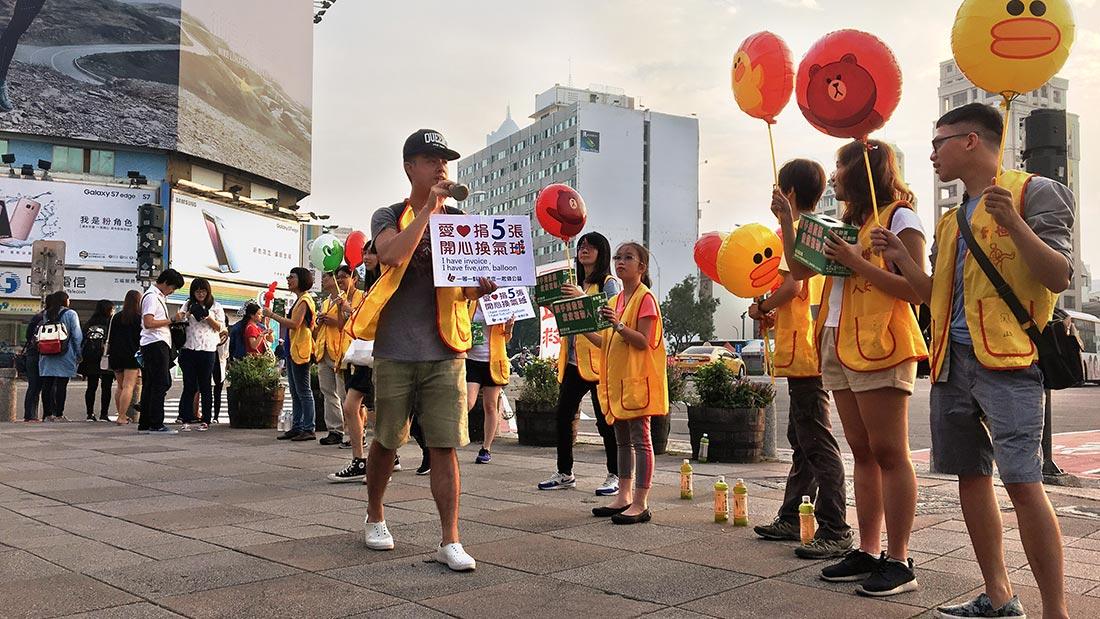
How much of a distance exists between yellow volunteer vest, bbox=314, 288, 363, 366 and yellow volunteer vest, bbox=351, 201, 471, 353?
4113mm

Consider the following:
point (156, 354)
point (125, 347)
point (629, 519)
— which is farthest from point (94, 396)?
point (629, 519)

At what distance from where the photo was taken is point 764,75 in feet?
16.9

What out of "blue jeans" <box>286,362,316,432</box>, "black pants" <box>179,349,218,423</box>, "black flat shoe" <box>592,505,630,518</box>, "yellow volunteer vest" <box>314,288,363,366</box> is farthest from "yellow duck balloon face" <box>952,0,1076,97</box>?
"black pants" <box>179,349,218,423</box>

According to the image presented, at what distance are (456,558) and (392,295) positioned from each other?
4.22 feet

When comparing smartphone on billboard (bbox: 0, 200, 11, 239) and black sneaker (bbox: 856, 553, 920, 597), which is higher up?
smartphone on billboard (bbox: 0, 200, 11, 239)

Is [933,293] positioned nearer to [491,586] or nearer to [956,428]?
[956,428]

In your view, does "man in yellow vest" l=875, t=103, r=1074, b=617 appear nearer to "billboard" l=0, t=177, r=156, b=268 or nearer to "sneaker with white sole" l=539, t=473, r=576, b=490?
"sneaker with white sole" l=539, t=473, r=576, b=490

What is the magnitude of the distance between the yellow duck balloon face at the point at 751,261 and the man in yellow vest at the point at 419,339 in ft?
6.08

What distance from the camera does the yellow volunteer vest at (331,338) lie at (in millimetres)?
8875

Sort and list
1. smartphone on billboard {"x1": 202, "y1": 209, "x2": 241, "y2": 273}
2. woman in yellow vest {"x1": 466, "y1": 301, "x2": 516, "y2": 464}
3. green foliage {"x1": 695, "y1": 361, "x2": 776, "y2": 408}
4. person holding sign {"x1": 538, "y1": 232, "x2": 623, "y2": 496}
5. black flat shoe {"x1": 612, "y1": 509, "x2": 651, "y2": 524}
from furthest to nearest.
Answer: smartphone on billboard {"x1": 202, "y1": 209, "x2": 241, "y2": 273} < green foliage {"x1": 695, "y1": 361, "x2": 776, "y2": 408} < woman in yellow vest {"x1": 466, "y1": 301, "x2": 516, "y2": 464} < person holding sign {"x1": 538, "y1": 232, "x2": 623, "y2": 496} < black flat shoe {"x1": 612, "y1": 509, "x2": 651, "y2": 524}

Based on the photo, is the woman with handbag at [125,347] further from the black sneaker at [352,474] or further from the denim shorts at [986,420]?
the denim shorts at [986,420]

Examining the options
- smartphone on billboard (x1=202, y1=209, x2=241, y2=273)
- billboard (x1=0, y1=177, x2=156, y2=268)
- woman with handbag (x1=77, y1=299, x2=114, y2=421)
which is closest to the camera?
woman with handbag (x1=77, y1=299, x2=114, y2=421)

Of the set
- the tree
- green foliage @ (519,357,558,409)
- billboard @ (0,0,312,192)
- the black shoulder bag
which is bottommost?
green foliage @ (519,357,558,409)

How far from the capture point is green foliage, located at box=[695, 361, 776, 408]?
8812 mm
